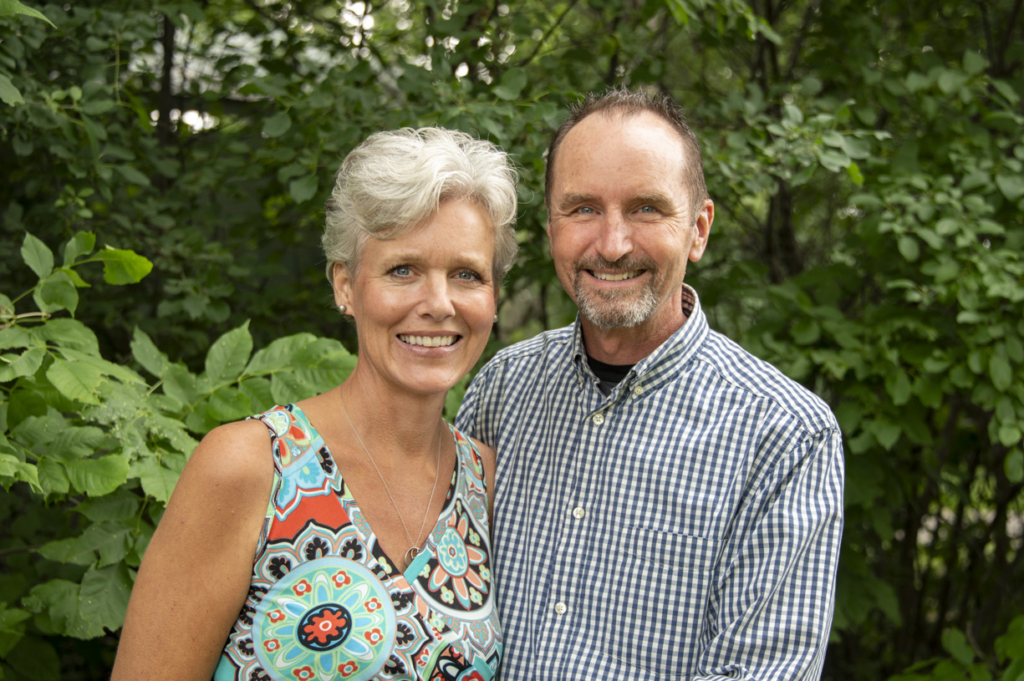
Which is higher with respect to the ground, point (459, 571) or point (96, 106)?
point (96, 106)

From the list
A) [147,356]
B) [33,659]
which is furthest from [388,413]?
[33,659]

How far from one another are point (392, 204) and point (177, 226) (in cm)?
166

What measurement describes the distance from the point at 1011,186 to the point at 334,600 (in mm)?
2460

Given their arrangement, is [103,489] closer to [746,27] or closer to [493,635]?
[493,635]

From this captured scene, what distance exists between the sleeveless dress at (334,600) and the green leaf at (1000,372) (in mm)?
1810

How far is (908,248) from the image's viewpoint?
8.83 feet

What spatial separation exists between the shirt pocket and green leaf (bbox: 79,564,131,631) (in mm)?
1025

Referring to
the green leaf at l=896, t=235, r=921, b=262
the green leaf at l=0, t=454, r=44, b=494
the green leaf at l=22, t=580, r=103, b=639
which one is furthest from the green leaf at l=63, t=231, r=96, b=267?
the green leaf at l=896, t=235, r=921, b=262

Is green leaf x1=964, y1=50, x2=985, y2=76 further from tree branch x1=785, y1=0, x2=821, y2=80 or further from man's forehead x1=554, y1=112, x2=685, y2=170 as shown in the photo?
man's forehead x1=554, y1=112, x2=685, y2=170

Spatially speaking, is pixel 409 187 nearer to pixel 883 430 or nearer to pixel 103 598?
pixel 103 598

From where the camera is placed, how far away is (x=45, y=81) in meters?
2.74

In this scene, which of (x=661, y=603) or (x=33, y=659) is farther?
(x=33, y=659)

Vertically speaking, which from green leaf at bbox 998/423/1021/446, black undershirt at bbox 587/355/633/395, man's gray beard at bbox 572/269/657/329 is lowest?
green leaf at bbox 998/423/1021/446

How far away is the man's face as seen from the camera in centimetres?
187
